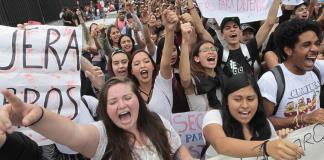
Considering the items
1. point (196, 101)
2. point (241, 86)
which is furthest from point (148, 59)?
point (241, 86)

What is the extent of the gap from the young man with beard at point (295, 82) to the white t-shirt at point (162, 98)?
792 mm

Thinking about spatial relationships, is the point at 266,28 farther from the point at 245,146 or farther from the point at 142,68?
the point at 245,146

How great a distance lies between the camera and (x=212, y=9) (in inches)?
186

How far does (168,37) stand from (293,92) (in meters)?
1.08

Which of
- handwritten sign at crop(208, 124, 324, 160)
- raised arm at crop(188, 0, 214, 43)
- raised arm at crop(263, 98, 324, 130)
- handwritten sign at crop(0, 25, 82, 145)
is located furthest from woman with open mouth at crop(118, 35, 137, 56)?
handwritten sign at crop(208, 124, 324, 160)

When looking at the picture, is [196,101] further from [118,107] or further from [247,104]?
[118,107]

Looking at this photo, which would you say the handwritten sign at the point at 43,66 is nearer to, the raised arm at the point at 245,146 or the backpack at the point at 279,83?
the raised arm at the point at 245,146

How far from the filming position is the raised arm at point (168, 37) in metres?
2.99

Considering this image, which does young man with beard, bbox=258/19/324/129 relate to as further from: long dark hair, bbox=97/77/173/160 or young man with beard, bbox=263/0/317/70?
long dark hair, bbox=97/77/173/160

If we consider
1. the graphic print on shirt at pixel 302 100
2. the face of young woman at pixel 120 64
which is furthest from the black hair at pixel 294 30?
the face of young woman at pixel 120 64

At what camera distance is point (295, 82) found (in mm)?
2678

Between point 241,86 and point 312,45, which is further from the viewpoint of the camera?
point 312,45

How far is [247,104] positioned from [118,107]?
0.83m

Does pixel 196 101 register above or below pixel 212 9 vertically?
below
